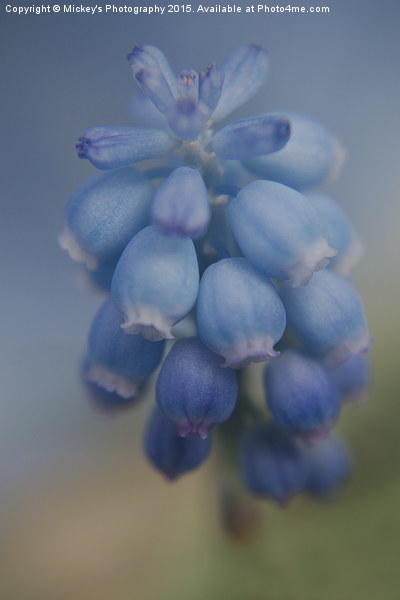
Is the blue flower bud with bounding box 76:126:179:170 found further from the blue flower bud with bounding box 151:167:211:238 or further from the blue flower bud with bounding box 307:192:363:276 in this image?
the blue flower bud with bounding box 307:192:363:276

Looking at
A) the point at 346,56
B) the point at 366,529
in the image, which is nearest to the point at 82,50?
the point at 346,56

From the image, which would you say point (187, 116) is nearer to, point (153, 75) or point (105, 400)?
point (153, 75)

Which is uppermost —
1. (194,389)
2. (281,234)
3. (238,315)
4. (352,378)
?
(281,234)

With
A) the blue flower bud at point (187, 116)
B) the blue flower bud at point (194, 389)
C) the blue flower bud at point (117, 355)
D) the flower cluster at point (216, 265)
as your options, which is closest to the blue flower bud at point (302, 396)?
the flower cluster at point (216, 265)

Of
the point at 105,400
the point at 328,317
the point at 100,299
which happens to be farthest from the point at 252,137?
the point at 100,299

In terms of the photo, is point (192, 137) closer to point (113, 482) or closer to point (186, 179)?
point (186, 179)

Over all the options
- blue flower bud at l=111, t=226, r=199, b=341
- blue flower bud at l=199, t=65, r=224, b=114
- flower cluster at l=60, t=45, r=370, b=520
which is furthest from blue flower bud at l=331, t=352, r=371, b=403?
blue flower bud at l=199, t=65, r=224, b=114
